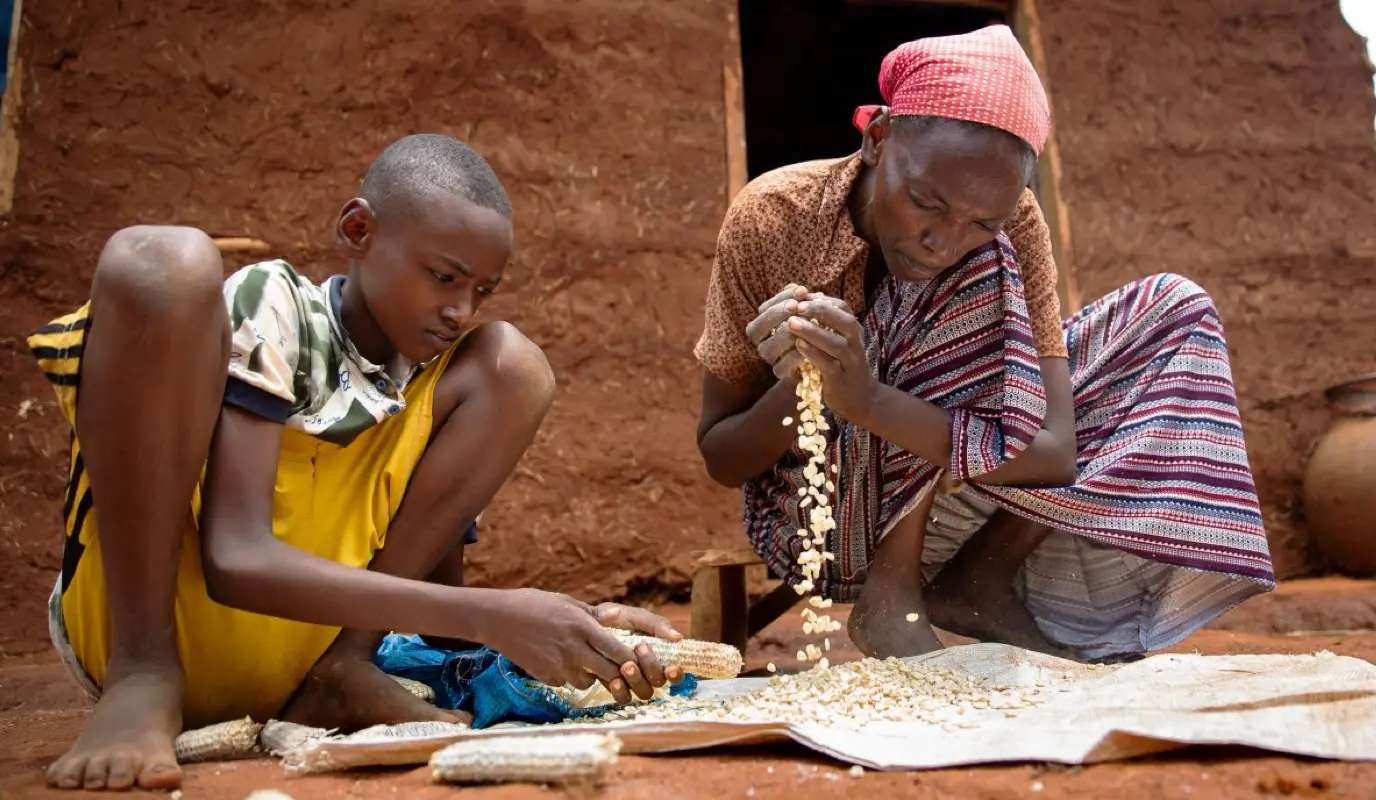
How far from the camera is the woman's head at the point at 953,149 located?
2.29 m

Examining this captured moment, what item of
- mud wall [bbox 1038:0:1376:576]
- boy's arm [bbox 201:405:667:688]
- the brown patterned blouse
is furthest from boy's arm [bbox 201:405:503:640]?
mud wall [bbox 1038:0:1376:576]

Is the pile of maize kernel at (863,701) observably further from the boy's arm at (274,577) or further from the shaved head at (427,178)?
the shaved head at (427,178)

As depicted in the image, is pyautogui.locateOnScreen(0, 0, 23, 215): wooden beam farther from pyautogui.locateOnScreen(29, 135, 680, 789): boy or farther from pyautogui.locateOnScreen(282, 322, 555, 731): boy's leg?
pyautogui.locateOnScreen(282, 322, 555, 731): boy's leg

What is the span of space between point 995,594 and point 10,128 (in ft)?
11.0

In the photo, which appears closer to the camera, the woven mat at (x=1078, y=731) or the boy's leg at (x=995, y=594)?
the woven mat at (x=1078, y=731)

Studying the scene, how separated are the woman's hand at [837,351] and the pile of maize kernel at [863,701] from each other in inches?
20.6

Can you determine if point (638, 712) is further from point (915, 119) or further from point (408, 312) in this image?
point (915, 119)

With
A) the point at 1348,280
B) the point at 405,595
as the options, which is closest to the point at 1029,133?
the point at 405,595

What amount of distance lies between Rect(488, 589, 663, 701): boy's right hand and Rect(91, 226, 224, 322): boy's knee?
68 centimetres

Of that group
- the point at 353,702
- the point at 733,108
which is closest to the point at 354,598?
the point at 353,702

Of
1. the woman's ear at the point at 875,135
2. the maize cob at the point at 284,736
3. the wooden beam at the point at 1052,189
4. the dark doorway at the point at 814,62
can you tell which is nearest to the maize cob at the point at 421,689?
the maize cob at the point at 284,736

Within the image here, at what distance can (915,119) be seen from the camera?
2.40 metres

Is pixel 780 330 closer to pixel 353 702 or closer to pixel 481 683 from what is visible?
pixel 481 683

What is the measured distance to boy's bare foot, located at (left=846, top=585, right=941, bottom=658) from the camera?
98.2 inches
